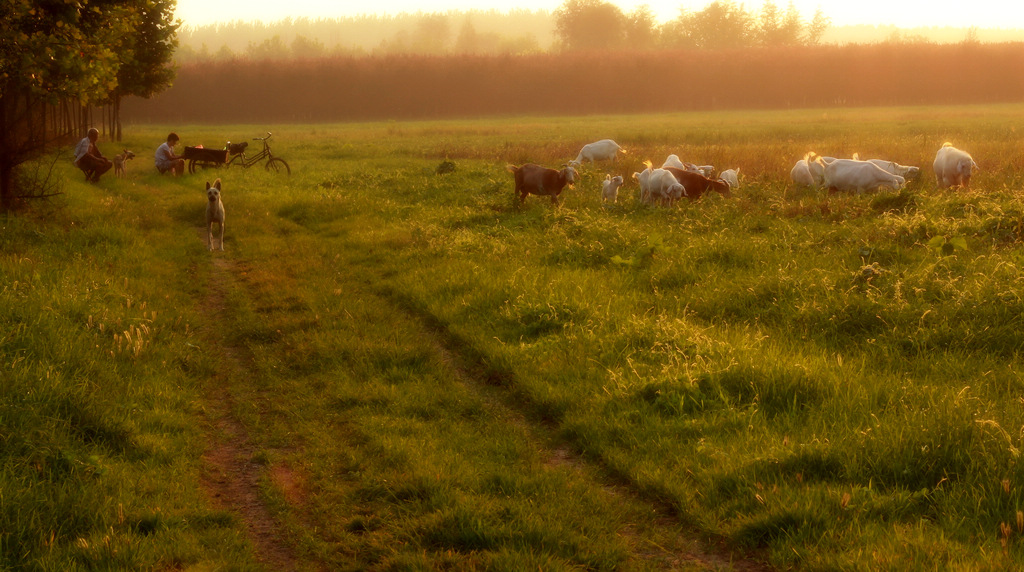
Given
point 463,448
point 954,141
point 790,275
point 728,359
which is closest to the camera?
point 463,448

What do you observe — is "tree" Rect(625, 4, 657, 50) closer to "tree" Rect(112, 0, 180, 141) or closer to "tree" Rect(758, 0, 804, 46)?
"tree" Rect(758, 0, 804, 46)

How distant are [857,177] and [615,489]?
13.4 metres

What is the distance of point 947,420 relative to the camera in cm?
558

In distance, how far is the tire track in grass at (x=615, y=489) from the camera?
15.1 feet

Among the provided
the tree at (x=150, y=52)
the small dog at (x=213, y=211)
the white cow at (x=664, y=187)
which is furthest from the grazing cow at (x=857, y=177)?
the tree at (x=150, y=52)

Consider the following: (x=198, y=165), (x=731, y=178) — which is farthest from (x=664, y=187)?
(x=198, y=165)

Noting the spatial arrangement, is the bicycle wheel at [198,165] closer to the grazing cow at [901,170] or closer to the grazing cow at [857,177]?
the grazing cow at [857,177]

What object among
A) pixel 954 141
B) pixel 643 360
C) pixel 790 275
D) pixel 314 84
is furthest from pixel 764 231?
pixel 314 84

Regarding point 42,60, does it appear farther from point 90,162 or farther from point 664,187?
point 664,187

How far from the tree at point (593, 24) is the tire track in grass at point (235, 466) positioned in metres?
114

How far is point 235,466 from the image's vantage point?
594 cm

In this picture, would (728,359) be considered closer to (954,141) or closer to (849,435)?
(849,435)

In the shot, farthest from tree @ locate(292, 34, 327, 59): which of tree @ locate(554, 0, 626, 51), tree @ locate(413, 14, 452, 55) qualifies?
tree @ locate(554, 0, 626, 51)

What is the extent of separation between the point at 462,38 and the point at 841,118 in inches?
4605
